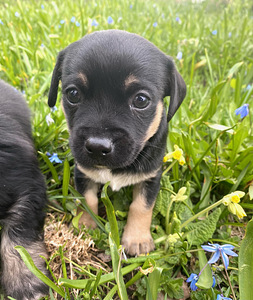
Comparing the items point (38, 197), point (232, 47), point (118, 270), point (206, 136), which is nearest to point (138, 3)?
point (232, 47)

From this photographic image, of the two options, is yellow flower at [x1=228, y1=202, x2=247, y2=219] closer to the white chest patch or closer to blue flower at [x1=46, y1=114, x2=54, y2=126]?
the white chest patch

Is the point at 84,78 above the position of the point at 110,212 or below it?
above

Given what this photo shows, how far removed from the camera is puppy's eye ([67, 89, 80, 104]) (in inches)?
79.7

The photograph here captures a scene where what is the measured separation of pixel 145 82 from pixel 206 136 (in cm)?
140

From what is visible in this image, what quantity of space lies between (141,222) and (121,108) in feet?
2.93

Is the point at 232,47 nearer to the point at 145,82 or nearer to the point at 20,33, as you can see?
the point at 20,33

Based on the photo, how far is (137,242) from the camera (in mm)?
2287

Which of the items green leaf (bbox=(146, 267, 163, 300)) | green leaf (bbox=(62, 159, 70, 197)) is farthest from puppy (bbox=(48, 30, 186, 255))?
green leaf (bbox=(146, 267, 163, 300))

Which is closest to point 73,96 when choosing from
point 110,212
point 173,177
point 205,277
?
point 110,212

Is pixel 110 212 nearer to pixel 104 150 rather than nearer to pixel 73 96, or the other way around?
pixel 104 150

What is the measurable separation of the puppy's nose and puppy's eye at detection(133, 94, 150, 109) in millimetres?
335

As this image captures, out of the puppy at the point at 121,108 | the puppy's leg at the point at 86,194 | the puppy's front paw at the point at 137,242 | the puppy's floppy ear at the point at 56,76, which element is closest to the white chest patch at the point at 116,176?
the puppy at the point at 121,108

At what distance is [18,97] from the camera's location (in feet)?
9.19

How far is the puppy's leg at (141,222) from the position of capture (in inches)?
90.1
